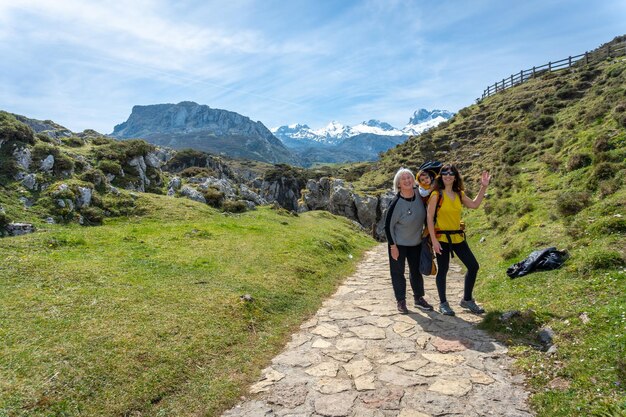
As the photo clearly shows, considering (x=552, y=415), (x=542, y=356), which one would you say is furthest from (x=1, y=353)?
(x=542, y=356)

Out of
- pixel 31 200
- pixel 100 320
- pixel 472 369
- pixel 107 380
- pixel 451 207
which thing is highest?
pixel 31 200

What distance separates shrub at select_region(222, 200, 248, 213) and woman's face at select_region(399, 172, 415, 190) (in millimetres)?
25952

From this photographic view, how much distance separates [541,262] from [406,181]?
5.45 meters

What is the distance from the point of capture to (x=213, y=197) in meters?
34.8

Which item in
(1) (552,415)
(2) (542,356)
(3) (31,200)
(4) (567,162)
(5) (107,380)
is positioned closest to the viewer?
(1) (552,415)

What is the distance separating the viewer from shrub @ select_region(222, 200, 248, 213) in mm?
34125

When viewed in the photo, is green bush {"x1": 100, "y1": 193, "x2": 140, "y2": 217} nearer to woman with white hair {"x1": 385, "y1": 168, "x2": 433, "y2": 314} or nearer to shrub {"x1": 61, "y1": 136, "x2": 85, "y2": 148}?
shrub {"x1": 61, "y1": 136, "x2": 85, "y2": 148}

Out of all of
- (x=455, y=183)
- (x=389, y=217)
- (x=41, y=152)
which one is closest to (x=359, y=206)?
(x=41, y=152)

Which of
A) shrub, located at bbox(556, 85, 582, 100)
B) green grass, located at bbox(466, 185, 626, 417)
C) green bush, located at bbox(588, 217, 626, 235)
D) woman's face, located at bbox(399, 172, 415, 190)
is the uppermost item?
shrub, located at bbox(556, 85, 582, 100)

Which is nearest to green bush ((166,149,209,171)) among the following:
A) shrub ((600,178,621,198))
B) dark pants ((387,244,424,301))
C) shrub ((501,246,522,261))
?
shrub ((501,246,522,261))

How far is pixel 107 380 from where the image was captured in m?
6.34

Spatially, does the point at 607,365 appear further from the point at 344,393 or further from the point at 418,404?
the point at 344,393

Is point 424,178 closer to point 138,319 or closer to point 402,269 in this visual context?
point 402,269

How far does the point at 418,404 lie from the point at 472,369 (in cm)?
169
